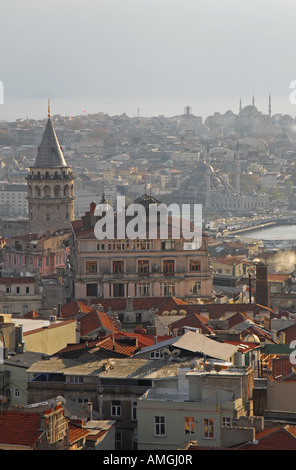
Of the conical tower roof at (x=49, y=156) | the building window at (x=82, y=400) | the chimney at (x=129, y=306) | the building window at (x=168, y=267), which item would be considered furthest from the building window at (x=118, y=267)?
the conical tower roof at (x=49, y=156)

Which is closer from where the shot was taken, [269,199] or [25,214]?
[25,214]

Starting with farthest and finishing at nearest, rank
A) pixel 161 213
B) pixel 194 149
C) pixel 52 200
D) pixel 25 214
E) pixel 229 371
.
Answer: pixel 194 149, pixel 25 214, pixel 52 200, pixel 161 213, pixel 229 371

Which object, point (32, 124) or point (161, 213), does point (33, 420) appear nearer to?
point (161, 213)

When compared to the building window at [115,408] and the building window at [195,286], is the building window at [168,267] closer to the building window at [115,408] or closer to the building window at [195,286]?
the building window at [195,286]

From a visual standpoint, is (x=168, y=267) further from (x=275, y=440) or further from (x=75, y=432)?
(x=275, y=440)

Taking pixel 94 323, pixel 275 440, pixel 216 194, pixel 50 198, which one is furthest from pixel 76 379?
pixel 216 194

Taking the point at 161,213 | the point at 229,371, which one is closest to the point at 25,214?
the point at 161,213
